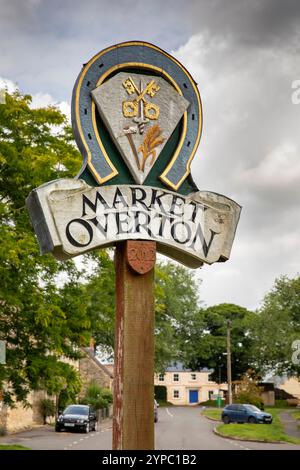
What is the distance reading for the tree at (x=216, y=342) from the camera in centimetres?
7650

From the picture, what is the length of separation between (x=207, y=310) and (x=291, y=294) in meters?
26.8

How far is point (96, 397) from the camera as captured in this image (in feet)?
152

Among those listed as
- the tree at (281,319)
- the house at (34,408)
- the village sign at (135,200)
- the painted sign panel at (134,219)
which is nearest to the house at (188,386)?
the tree at (281,319)

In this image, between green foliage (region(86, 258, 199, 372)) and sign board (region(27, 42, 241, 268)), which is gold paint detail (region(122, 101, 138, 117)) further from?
green foliage (region(86, 258, 199, 372))

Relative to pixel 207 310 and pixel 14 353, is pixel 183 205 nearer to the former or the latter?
pixel 14 353

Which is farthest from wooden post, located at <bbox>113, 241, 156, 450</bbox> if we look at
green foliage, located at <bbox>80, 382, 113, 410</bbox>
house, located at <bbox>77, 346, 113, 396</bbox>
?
house, located at <bbox>77, 346, 113, 396</bbox>

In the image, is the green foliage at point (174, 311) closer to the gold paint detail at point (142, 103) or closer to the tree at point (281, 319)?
the tree at point (281, 319)

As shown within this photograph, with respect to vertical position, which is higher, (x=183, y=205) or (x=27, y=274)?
(x=27, y=274)

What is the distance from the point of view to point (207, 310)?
8288 cm

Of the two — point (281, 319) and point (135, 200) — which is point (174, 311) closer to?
point (281, 319)

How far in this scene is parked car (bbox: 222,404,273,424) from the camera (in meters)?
35.2

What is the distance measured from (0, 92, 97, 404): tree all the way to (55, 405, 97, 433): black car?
1563cm

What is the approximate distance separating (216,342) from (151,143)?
74.2 metres
